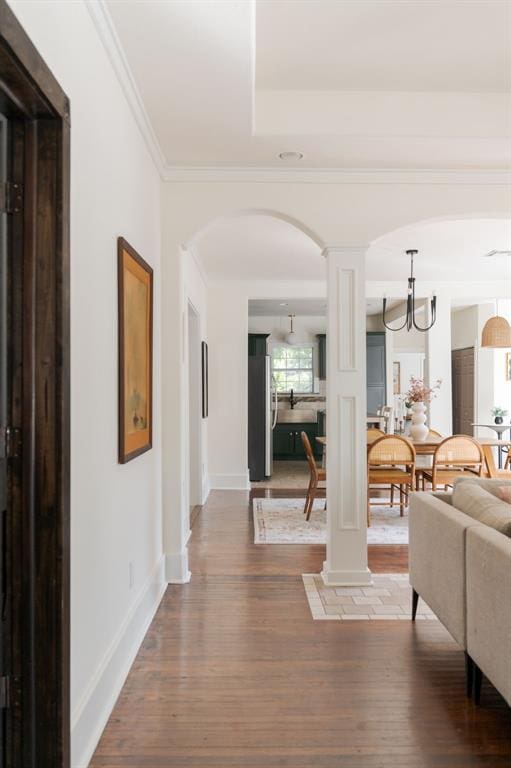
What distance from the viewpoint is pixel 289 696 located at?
7.82 feet

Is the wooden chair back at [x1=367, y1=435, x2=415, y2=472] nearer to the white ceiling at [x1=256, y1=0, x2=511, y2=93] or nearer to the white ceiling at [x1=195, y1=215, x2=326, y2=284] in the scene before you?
the white ceiling at [x1=195, y1=215, x2=326, y2=284]

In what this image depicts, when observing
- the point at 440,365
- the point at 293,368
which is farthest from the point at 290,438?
the point at 440,365

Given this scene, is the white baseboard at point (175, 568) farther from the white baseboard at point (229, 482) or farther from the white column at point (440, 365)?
the white column at point (440, 365)

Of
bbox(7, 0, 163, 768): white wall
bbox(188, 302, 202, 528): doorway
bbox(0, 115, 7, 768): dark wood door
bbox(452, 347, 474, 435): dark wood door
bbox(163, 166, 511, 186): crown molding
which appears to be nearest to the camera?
bbox(0, 115, 7, 768): dark wood door

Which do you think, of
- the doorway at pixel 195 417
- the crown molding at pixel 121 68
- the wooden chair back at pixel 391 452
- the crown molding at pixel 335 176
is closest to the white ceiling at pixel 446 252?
the crown molding at pixel 335 176

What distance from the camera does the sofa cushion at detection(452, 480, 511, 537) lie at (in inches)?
93.8

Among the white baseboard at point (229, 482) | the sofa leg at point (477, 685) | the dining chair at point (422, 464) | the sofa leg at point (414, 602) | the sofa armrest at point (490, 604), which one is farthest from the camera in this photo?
the white baseboard at point (229, 482)

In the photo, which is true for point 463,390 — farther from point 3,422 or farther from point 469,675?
point 3,422

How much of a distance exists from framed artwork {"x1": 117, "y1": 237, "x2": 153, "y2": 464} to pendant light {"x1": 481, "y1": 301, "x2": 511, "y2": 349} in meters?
4.22

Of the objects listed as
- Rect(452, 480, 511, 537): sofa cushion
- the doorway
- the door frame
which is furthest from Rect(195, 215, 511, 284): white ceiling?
the door frame

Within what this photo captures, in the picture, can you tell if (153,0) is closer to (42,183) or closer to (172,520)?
(42,183)

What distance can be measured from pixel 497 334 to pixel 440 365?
1.37m

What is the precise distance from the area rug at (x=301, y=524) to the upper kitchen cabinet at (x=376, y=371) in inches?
140

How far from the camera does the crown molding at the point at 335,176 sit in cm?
372
